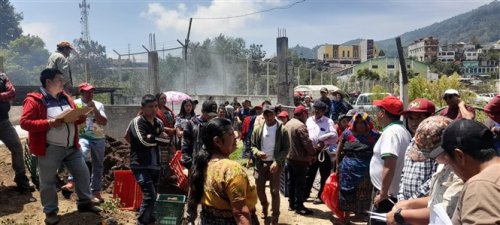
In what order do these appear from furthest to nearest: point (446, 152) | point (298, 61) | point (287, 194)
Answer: point (298, 61) → point (287, 194) → point (446, 152)

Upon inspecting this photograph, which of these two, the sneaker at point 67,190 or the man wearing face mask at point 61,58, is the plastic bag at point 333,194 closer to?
the sneaker at point 67,190

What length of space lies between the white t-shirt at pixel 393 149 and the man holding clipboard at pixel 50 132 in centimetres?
330

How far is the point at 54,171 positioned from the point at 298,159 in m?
3.56

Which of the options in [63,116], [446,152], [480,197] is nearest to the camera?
[480,197]

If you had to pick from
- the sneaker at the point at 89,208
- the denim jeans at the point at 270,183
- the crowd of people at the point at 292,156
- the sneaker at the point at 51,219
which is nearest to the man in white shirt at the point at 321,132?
the crowd of people at the point at 292,156

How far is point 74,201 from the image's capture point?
19.6 feet

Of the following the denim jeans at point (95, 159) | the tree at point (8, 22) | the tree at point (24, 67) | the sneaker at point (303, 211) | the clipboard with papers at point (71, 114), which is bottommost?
the sneaker at point (303, 211)

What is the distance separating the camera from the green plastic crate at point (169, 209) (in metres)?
4.99

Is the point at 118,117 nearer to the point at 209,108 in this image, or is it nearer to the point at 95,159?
the point at 95,159

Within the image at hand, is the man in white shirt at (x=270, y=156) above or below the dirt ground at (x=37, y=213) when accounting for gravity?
above

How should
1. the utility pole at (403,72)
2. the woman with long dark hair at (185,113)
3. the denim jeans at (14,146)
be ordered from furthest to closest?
the utility pole at (403,72), the woman with long dark hair at (185,113), the denim jeans at (14,146)

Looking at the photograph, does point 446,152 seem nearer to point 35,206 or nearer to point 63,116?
point 63,116

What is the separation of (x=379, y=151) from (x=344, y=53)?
141 m

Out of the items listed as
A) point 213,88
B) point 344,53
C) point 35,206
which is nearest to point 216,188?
point 35,206
